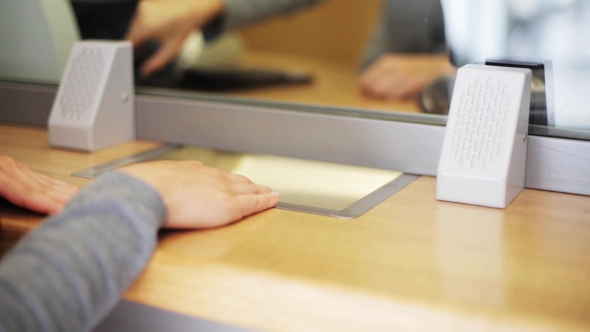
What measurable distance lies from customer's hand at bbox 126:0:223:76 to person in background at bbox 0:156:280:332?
670mm

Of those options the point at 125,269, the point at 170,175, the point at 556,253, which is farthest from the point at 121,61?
the point at 556,253

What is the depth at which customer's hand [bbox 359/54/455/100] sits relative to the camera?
1330 mm

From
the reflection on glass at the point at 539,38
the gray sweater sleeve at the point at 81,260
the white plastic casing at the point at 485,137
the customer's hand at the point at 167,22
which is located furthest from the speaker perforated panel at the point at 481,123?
the customer's hand at the point at 167,22

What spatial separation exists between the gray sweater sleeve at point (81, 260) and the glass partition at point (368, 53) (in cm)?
43

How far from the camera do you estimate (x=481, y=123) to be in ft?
2.52

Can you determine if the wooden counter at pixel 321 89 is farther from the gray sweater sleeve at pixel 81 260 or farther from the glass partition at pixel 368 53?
the gray sweater sleeve at pixel 81 260

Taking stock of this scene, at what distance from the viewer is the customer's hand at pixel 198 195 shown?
2.08 ft

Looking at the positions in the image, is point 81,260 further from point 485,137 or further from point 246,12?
point 246,12

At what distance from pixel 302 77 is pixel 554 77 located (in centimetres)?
77

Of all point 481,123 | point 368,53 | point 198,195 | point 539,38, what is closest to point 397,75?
point 368,53

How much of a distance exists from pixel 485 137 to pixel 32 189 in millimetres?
498

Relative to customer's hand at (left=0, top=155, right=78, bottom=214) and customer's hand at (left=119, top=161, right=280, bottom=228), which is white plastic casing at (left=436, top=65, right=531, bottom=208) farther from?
customer's hand at (left=0, top=155, right=78, bottom=214)

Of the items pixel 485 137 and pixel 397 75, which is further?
pixel 397 75

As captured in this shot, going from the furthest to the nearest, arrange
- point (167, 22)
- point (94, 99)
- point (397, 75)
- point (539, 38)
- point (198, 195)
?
point (397, 75) → point (167, 22) → point (94, 99) → point (539, 38) → point (198, 195)
